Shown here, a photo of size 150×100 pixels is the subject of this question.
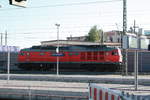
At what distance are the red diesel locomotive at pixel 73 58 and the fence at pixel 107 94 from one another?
30.3 metres

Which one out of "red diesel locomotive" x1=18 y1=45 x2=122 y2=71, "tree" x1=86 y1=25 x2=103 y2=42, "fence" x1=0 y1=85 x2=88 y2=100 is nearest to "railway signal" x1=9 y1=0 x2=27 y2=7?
"fence" x1=0 y1=85 x2=88 y2=100

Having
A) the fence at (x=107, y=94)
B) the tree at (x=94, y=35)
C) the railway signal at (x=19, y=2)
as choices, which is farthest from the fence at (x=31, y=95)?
the tree at (x=94, y=35)

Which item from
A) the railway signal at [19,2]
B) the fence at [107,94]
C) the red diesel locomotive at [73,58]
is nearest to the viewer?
the fence at [107,94]

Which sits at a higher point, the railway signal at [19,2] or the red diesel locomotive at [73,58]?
the railway signal at [19,2]

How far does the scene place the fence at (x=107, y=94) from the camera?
539cm

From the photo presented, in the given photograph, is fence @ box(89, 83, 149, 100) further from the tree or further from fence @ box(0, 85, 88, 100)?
the tree

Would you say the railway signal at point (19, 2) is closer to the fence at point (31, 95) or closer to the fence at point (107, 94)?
the fence at point (107, 94)

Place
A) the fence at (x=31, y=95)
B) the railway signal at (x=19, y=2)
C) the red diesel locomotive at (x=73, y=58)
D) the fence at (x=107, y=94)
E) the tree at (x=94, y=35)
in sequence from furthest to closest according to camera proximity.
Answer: the tree at (x=94, y=35) → the red diesel locomotive at (x=73, y=58) → the fence at (x=31, y=95) → the railway signal at (x=19, y=2) → the fence at (x=107, y=94)

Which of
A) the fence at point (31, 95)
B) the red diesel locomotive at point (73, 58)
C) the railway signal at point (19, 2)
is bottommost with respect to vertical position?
the fence at point (31, 95)

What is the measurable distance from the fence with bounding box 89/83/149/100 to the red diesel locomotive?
3032 centimetres

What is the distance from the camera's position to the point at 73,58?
40.9 meters

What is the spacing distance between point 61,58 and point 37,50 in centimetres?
379

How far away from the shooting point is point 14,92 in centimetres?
1681

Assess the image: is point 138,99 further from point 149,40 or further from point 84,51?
point 84,51
